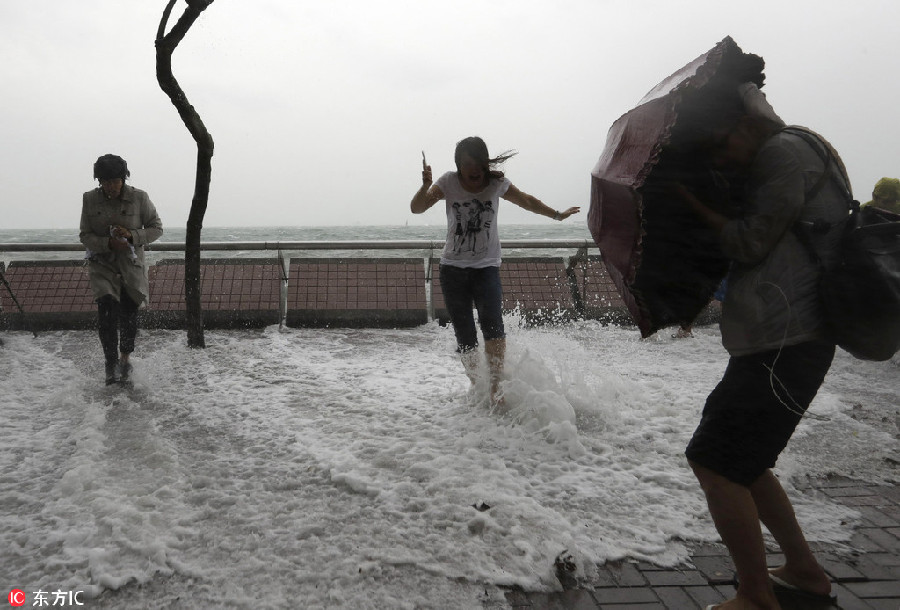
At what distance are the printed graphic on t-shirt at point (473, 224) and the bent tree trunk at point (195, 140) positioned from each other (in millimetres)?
3989

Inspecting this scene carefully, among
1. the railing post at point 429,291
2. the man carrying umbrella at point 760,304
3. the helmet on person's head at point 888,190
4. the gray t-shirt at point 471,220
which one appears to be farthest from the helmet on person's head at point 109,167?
the helmet on person's head at point 888,190

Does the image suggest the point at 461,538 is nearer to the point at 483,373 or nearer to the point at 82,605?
the point at 82,605

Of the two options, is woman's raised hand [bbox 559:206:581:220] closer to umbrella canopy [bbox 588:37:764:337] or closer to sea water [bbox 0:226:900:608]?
sea water [bbox 0:226:900:608]

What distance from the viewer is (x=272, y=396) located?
5.71m

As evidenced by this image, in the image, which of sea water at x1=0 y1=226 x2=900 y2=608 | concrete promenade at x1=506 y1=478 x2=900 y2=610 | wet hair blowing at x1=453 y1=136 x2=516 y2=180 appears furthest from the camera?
wet hair blowing at x1=453 y1=136 x2=516 y2=180

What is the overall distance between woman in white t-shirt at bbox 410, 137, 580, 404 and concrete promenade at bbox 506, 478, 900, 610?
2245mm

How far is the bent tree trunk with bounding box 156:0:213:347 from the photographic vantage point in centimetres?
711

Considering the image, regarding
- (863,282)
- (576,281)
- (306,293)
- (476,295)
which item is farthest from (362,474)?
(576,281)

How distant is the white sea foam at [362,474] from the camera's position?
2.81m

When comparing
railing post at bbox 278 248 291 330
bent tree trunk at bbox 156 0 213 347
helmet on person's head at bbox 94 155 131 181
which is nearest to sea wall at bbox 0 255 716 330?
railing post at bbox 278 248 291 330

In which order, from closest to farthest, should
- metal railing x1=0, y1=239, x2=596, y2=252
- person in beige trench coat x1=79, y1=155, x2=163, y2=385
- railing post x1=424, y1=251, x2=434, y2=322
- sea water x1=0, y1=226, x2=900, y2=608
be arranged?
sea water x1=0, y1=226, x2=900, y2=608
person in beige trench coat x1=79, y1=155, x2=163, y2=385
metal railing x1=0, y1=239, x2=596, y2=252
railing post x1=424, y1=251, x2=434, y2=322

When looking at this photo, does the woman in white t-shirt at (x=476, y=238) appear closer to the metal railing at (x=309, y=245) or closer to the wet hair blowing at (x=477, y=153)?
the wet hair blowing at (x=477, y=153)

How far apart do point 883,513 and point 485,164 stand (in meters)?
3.05

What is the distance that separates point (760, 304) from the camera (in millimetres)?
2230
